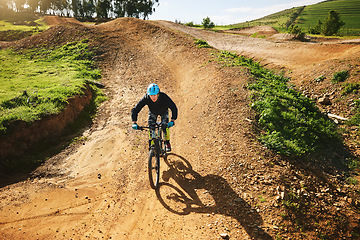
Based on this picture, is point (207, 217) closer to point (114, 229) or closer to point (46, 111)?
point (114, 229)

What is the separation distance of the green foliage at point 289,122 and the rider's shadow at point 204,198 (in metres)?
2.86

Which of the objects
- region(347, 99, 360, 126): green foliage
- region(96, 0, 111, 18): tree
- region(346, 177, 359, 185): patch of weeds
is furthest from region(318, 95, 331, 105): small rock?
region(96, 0, 111, 18): tree

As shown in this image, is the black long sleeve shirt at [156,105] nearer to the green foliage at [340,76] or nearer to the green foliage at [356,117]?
the green foliage at [356,117]

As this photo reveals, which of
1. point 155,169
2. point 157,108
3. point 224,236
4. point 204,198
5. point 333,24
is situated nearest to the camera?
point 224,236

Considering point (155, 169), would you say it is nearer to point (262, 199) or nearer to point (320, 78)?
point (262, 199)

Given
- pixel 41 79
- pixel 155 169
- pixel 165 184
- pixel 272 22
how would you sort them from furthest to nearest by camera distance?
pixel 272 22 < pixel 41 79 < pixel 165 184 < pixel 155 169

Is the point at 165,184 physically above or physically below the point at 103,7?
below

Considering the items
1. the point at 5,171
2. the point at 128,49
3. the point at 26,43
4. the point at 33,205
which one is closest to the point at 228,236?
the point at 33,205

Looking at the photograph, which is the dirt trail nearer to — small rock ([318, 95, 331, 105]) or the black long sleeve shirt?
the black long sleeve shirt

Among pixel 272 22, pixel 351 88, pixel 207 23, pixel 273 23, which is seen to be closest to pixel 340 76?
pixel 351 88

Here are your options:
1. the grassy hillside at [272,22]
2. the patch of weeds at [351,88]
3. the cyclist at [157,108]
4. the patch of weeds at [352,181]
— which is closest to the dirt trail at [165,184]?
the cyclist at [157,108]

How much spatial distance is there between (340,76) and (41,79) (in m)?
20.8

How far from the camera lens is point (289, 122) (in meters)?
8.70

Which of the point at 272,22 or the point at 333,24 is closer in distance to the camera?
the point at 333,24
